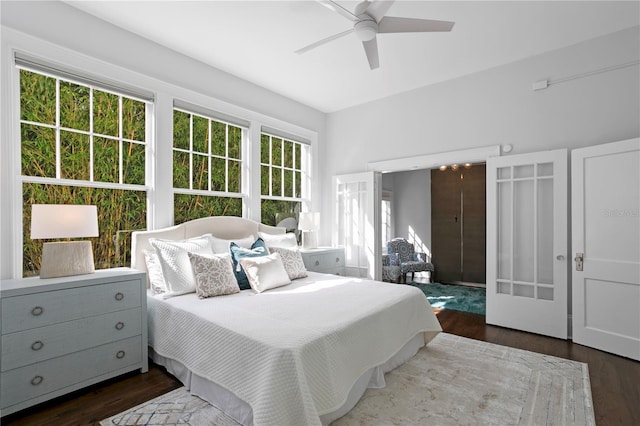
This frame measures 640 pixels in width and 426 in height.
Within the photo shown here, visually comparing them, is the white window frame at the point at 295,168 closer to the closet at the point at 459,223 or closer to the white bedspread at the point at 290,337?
the white bedspread at the point at 290,337

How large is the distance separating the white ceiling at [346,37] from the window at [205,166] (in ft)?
2.43

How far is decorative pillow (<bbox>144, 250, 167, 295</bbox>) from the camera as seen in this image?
9.31ft

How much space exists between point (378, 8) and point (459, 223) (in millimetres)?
5042

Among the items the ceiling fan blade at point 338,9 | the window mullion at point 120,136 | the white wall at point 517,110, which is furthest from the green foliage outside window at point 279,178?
the ceiling fan blade at point 338,9

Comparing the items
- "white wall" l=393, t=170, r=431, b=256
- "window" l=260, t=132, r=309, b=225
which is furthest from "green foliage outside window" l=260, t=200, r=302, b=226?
"white wall" l=393, t=170, r=431, b=256

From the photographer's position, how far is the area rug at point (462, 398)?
1994 mm

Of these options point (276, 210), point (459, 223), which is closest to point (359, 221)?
point (276, 210)

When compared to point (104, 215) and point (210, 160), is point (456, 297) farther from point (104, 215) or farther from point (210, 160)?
point (104, 215)

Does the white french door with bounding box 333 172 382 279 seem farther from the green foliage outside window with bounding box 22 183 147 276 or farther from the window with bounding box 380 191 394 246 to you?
the green foliage outside window with bounding box 22 183 147 276

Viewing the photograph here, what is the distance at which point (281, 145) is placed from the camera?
4898 mm

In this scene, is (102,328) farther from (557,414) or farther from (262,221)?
(557,414)

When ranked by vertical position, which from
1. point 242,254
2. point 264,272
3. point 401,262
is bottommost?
point 401,262

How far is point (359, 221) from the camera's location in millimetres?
5020

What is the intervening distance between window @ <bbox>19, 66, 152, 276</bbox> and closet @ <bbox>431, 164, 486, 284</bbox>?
5.37 metres
